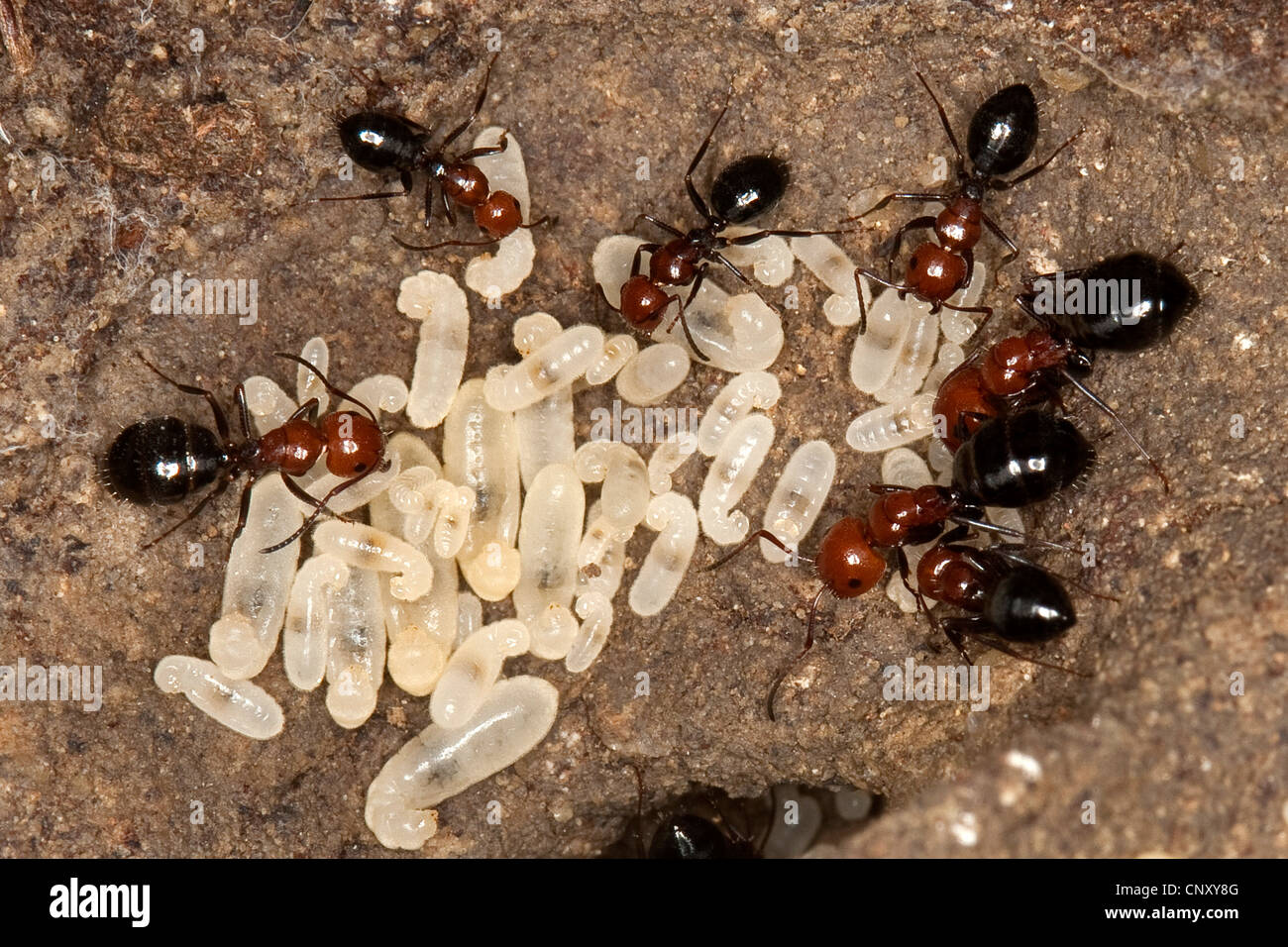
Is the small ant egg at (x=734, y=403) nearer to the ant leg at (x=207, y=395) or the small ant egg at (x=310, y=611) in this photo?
the small ant egg at (x=310, y=611)

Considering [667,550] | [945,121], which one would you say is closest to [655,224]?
[945,121]

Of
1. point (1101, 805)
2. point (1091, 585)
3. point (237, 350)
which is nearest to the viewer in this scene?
point (1101, 805)

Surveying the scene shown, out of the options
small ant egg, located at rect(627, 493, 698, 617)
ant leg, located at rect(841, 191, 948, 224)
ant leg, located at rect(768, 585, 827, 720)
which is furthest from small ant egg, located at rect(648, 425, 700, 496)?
ant leg, located at rect(841, 191, 948, 224)

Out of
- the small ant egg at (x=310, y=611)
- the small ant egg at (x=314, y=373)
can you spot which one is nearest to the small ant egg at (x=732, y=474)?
the small ant egg at (x=310, y=611)

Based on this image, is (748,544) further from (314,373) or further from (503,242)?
(314,373)

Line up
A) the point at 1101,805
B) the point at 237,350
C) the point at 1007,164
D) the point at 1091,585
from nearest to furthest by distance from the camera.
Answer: the point at 1101,805
the point at 1091,585
the point at 1007,164
the point at 237,350

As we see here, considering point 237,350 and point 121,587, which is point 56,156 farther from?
point 121,587
